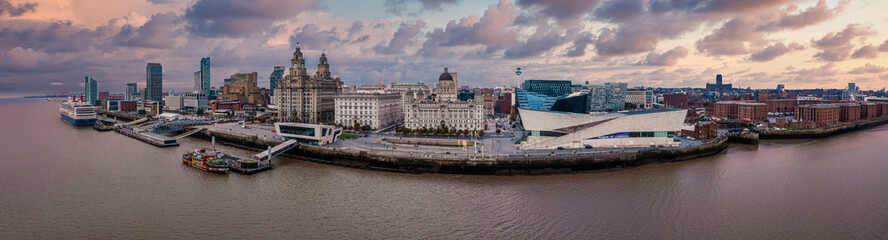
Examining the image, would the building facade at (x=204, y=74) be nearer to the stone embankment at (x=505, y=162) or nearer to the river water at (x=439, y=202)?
the river water at (x=439, y=202)

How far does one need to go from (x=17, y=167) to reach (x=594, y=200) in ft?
108

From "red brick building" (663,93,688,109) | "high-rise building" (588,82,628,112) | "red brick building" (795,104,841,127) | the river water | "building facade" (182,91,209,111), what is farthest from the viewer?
"red brick building" (663,93,688,109)

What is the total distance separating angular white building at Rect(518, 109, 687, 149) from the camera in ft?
112

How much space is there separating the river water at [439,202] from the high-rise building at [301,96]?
23.0m

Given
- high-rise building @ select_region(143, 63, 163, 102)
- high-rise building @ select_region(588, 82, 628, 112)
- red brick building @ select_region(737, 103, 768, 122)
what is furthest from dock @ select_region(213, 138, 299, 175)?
high-rise building @ select_region(143, 63, 163, 102)

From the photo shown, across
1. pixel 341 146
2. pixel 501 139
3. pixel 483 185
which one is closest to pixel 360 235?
pixel 483 185

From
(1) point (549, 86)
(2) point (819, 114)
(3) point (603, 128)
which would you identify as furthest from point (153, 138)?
(1) point (549, 86)

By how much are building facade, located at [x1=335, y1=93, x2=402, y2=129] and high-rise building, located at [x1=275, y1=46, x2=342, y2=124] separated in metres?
5.61

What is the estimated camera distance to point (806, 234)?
54.0 feet

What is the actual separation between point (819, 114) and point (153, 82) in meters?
134

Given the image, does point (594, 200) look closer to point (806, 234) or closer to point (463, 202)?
point (463, 202)

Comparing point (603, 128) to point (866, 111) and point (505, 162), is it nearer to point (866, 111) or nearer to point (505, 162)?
point (505, 162)

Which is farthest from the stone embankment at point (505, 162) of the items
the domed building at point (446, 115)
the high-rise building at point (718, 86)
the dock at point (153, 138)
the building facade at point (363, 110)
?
the high-rise building at point (718, 86)

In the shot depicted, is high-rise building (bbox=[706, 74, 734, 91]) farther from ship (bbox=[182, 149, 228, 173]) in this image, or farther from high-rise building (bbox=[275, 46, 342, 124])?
ship (bbox=[182, 149, 228, 173])
